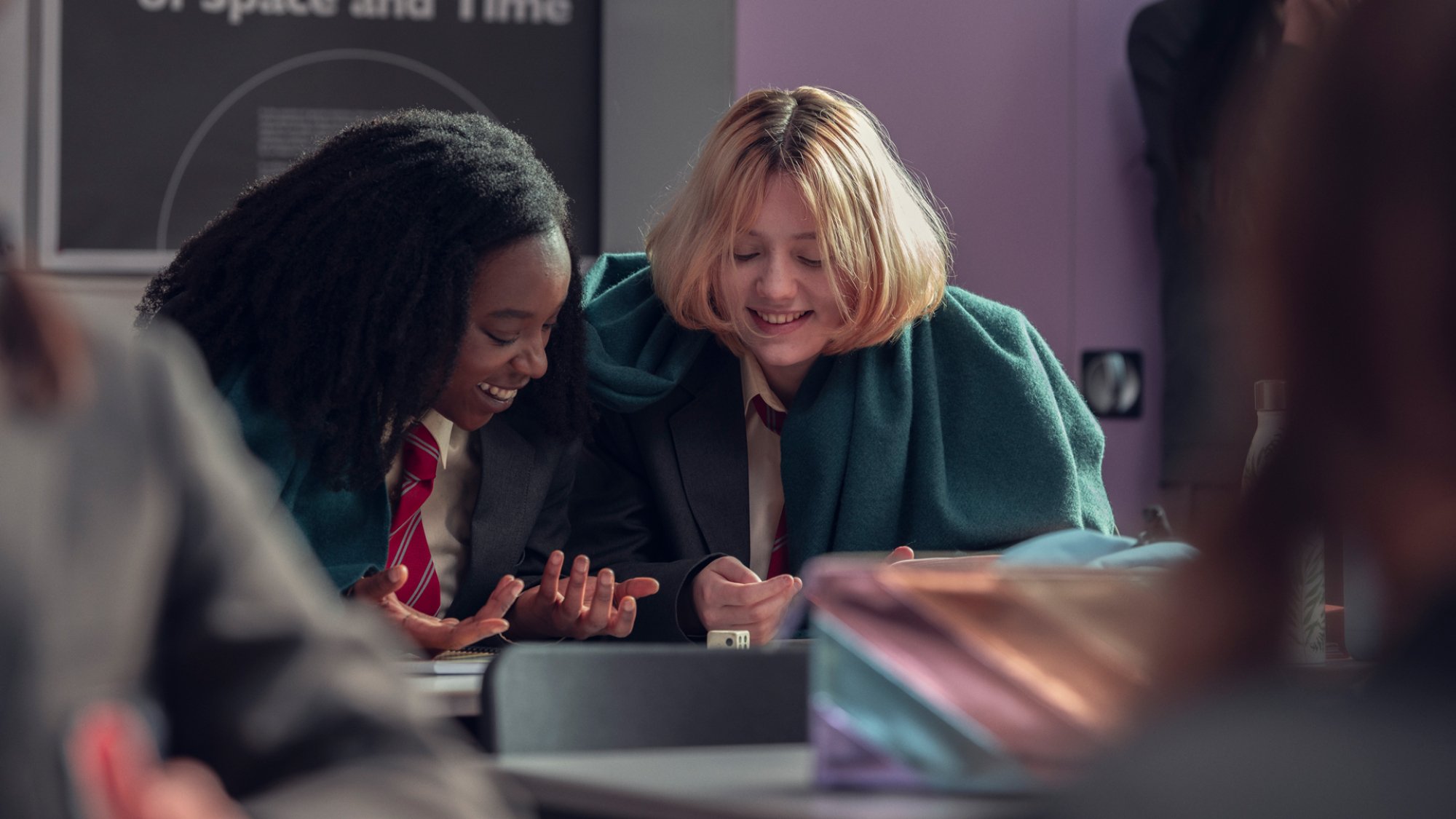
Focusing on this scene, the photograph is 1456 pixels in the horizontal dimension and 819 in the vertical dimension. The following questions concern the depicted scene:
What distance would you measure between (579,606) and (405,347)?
37cm

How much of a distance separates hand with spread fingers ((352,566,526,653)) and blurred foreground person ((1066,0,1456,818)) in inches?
44.5

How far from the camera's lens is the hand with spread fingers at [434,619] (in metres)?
1.53

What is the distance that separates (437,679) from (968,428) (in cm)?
→ 114

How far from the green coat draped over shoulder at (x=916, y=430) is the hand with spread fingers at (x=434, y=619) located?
0.50 meters

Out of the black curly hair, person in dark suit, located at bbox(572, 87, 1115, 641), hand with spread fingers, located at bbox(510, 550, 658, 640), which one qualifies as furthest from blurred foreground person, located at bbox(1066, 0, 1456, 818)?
person in dark suit, located at bbox(572, 87, 1115, 641)

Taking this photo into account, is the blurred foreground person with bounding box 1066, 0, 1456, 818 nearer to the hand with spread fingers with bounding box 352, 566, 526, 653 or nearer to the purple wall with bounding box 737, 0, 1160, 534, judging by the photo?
the hand with spread fingers with bounding box 352, 566, 526, 653

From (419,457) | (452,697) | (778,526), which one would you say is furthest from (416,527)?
(452,697)

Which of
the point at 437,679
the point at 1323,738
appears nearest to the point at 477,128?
the point at 437,679

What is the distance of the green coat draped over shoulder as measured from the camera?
2.05 meters

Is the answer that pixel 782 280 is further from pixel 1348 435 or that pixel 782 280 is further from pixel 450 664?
pixel 1348 435

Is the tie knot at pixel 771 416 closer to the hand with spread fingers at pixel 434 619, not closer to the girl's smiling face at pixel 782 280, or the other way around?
the girl's smiling face at pixel 782 280

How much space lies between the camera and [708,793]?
1.79 ft

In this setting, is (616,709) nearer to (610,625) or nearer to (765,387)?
(610,625)

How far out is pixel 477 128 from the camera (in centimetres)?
191
